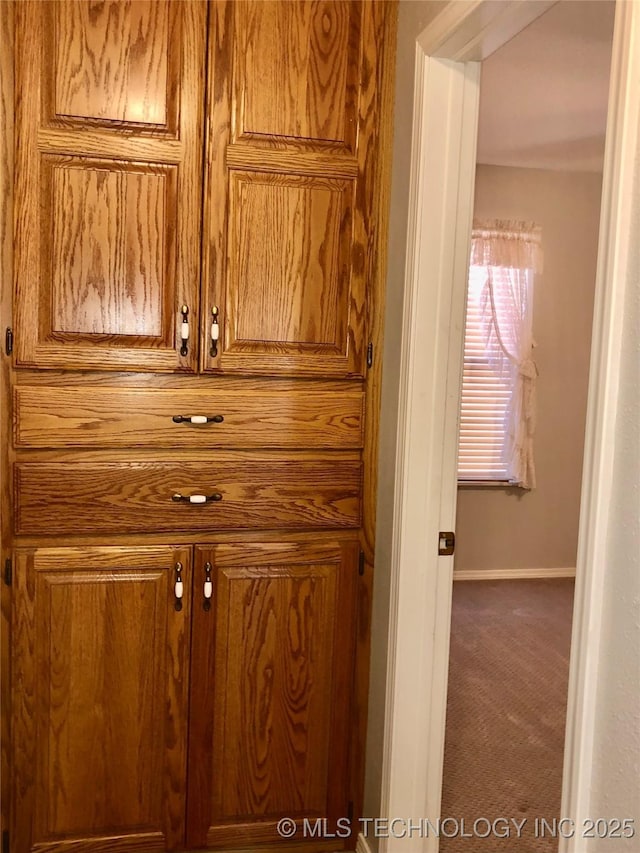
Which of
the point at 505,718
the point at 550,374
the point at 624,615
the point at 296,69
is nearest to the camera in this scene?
the point at 624,615

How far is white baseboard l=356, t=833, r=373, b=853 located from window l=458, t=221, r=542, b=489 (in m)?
2.84

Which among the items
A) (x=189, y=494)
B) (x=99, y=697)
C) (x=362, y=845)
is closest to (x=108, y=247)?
(x=189, y=494)

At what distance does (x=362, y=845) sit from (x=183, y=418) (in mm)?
1188

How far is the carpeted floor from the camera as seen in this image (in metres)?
2.33

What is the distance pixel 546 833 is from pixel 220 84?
221 centimetres

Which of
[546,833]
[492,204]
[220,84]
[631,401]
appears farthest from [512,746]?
[492,204]

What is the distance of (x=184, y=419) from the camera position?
1.91 meters

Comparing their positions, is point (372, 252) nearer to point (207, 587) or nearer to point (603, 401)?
point (207, 587)

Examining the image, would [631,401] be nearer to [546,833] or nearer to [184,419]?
[184,419]

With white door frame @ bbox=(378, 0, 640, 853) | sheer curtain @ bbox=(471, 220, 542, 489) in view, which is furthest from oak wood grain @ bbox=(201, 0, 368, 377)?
sheer curtain @ bbox=(471, 220, 542, 489)

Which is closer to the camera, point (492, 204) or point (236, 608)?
point (236, 608)

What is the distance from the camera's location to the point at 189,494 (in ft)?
6.32

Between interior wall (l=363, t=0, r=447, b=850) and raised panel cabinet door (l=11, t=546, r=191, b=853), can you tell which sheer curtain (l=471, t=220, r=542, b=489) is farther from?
raised panel cabinet door (l=11, t=546, r=191, b=853)

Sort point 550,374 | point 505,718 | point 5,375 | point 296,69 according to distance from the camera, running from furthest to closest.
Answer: point 550,374 → point 505,718 → point 296,69 → point 5,375
